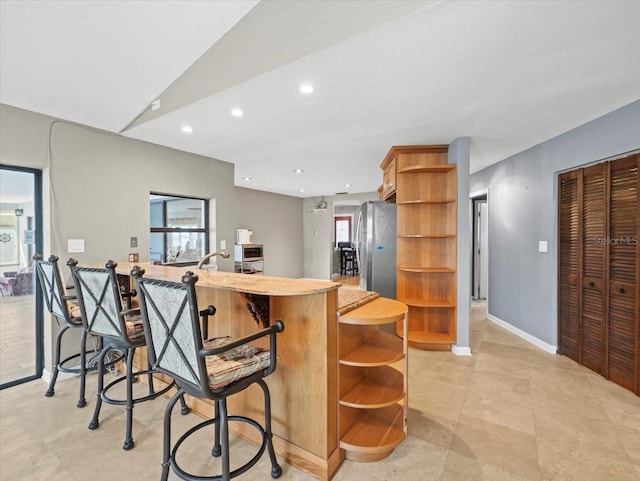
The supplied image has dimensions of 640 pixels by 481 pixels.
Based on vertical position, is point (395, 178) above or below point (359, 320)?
above

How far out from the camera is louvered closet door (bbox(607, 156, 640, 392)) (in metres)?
2.58

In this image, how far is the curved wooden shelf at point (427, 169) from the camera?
11.3ft

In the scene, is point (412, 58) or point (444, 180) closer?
point (412, 58)

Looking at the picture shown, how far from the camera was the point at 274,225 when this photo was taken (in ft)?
25.7

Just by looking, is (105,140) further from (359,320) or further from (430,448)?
(430,448)

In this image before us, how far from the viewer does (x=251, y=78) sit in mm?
2137

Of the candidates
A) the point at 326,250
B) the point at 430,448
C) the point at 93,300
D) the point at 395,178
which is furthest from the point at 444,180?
the point at 326,250

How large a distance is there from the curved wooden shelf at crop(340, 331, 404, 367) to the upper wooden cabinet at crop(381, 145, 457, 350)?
5.22ft

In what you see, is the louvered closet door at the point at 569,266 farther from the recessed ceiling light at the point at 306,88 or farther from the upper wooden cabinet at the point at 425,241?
the recessed ceiling light at the point at 306,88

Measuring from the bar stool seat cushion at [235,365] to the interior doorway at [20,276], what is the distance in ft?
8.19

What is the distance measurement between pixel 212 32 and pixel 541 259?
414 cm

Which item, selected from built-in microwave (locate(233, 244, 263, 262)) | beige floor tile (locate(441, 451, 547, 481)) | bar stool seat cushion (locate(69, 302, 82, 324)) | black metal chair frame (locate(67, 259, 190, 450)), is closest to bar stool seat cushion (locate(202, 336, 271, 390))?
black metal chair frame (locate(67, 259, 190, 450))

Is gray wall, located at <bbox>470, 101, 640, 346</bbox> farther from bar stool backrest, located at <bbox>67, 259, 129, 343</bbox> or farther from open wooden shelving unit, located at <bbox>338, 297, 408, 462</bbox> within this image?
bar stool backrest, located at <bbox>67, 259, 129, 343</bbox>

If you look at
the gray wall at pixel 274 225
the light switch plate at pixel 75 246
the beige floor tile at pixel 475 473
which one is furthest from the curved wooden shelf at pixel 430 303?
the gray wall at pixel 274 225
